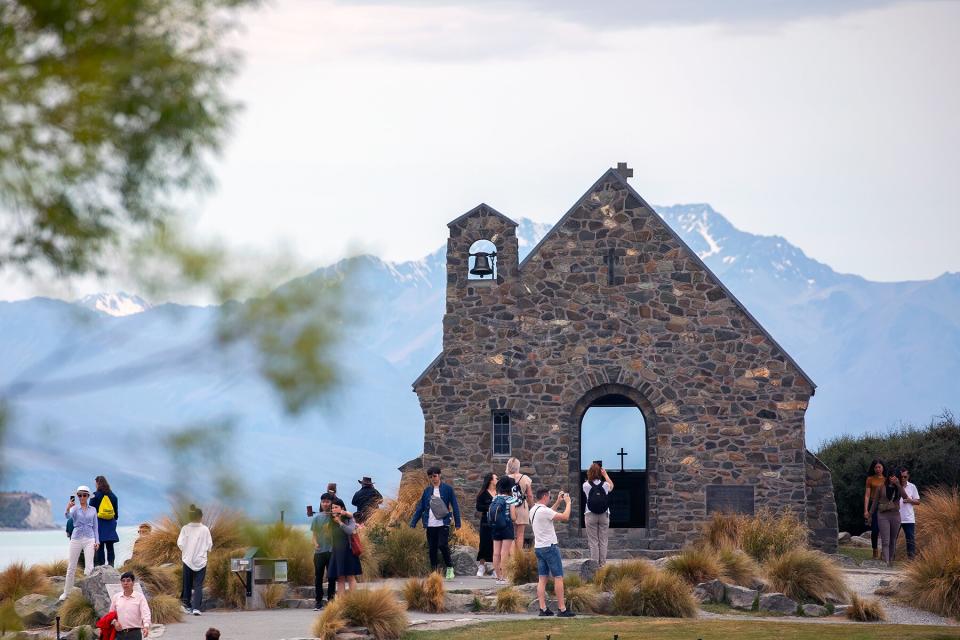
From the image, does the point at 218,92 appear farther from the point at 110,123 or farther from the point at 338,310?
the point at 338,310

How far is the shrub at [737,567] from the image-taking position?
22219 mm

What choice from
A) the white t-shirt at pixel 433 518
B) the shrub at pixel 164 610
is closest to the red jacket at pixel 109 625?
the shrub at pixel 164 610

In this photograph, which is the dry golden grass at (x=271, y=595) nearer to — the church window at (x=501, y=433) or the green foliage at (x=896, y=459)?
the church window at (x=501, y=433)

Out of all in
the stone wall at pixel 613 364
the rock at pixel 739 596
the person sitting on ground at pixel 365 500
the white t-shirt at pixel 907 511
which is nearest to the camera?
the rock at pixel 739 596

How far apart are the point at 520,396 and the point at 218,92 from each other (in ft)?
74.5

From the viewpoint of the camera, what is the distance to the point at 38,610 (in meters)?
20.1

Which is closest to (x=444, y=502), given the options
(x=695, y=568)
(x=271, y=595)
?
(x=271, y=595)

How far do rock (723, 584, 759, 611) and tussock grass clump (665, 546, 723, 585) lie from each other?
610 millimetres

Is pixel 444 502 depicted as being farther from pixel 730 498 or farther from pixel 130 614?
pixel 730 498

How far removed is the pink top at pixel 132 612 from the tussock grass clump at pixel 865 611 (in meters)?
9.18

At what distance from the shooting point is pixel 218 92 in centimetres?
797

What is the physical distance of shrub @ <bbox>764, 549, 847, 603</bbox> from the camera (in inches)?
838

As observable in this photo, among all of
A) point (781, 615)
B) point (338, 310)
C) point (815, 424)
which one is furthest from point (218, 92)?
point (815, 424)

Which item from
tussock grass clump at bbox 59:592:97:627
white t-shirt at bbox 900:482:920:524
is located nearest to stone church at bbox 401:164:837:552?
white t-shirt at bbox 900:482:920:524
